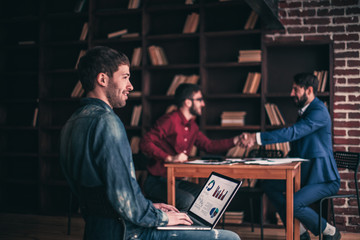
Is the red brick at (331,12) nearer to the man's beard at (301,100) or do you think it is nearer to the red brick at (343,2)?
the red brick at (343,2)

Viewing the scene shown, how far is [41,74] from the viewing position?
4.61 metres

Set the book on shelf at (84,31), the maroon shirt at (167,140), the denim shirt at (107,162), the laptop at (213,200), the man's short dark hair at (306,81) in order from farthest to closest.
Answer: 1. the book on shelf at (84,31)
2. the man's short dark hair at (306,81)
3. the maroon shirt at (167,140)
4. the laptop at (213,200)
5. the denim shirt at (107,162)

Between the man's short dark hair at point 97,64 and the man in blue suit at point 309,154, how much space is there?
1962mm

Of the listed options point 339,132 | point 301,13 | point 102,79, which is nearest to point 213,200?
point 102,79

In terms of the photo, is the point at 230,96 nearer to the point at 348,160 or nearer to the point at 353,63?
the point at 353,63

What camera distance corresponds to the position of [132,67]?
4.34 meters

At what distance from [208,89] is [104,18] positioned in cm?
160

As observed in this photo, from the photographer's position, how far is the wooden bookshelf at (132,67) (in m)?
4.16

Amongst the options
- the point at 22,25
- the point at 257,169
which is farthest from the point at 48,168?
the point at 257,169

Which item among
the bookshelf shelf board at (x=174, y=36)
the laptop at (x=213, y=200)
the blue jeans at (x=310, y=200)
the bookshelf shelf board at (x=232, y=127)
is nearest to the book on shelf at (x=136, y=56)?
the bookshelf shelf board at (x=174, y=36)

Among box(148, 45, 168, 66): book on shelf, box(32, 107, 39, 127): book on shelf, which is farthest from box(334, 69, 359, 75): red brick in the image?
box(32, 107, 39, 127): book on shelf

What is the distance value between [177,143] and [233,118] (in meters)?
1.08

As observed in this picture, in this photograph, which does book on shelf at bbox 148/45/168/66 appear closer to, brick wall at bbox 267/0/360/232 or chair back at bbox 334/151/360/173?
brick wall at bbox 267/0/360/232

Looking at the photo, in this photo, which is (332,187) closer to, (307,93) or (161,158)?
(307,93)
